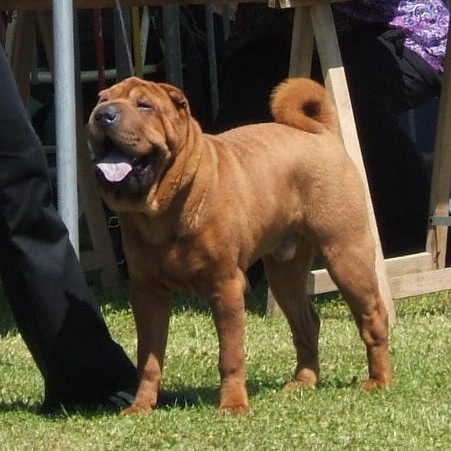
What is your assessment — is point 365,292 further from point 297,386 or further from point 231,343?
point 231,343

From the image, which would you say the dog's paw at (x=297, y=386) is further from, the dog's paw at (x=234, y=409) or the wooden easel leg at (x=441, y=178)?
the wooden easel leg at (x=441, y=178)

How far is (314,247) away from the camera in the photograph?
4898 mm

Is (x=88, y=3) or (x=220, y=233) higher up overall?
(x=88, y=3)

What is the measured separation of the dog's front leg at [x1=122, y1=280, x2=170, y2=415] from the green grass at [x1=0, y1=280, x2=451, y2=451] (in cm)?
7

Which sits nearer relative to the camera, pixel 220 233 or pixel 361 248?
pixel 220 233

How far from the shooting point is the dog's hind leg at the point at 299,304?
5.05 m

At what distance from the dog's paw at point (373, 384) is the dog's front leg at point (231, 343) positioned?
1.95ft

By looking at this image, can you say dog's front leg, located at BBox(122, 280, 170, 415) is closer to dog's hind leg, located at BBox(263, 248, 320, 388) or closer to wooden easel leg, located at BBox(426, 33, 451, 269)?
dog's hind leg, located at BBox(263, 248, 320, 388)

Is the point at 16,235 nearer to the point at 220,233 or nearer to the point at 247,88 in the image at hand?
the point at 220,233

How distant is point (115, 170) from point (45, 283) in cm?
52

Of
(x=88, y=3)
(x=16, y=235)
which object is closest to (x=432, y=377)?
(x=16, y=235)

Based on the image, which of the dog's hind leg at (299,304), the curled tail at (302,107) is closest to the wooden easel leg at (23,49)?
the curled tail at (302,107)

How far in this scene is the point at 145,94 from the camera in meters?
4.24

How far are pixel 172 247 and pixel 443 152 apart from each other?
268cm
